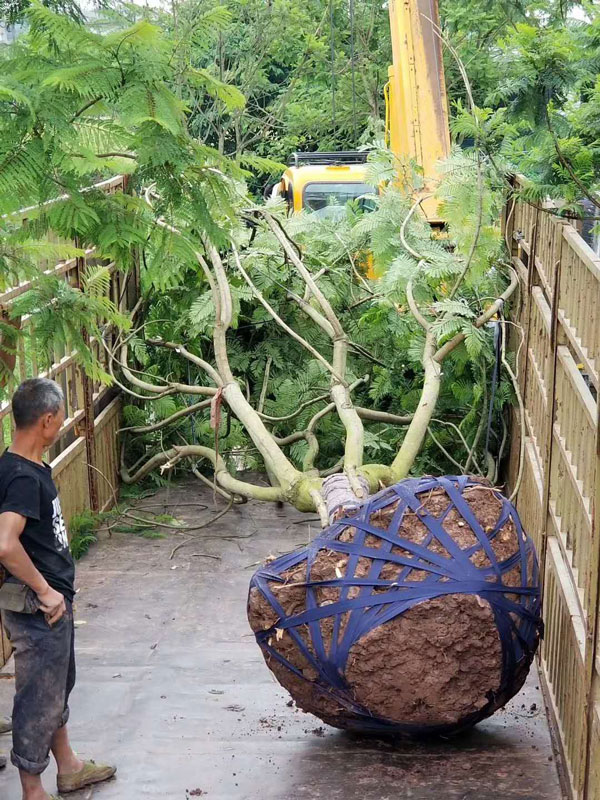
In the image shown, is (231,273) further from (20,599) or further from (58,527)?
(20,599)

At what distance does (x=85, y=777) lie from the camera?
4.77m

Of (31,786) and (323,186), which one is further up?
(323,186)

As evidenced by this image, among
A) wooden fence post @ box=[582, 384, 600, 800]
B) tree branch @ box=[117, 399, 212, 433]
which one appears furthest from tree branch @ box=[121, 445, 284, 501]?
wooden fence post @ box=[582, 384, 600, 800]

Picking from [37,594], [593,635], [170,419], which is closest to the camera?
[593,635]

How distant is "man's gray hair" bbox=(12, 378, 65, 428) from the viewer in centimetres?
437

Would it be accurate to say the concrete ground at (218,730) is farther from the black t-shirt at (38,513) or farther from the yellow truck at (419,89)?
the yellow truck at (419,89)

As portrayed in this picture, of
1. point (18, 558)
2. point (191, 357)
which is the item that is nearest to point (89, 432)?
point (191, 357)

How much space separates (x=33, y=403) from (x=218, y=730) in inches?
77.4

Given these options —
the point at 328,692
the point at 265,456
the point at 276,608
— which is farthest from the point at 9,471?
the point at 265,456

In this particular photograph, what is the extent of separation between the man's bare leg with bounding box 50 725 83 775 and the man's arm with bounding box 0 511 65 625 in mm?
710

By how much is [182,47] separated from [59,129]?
0.66m

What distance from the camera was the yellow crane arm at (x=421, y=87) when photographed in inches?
493

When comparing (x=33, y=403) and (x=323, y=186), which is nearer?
(x=33, y=403)

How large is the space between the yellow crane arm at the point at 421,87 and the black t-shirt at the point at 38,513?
8.60 meters
